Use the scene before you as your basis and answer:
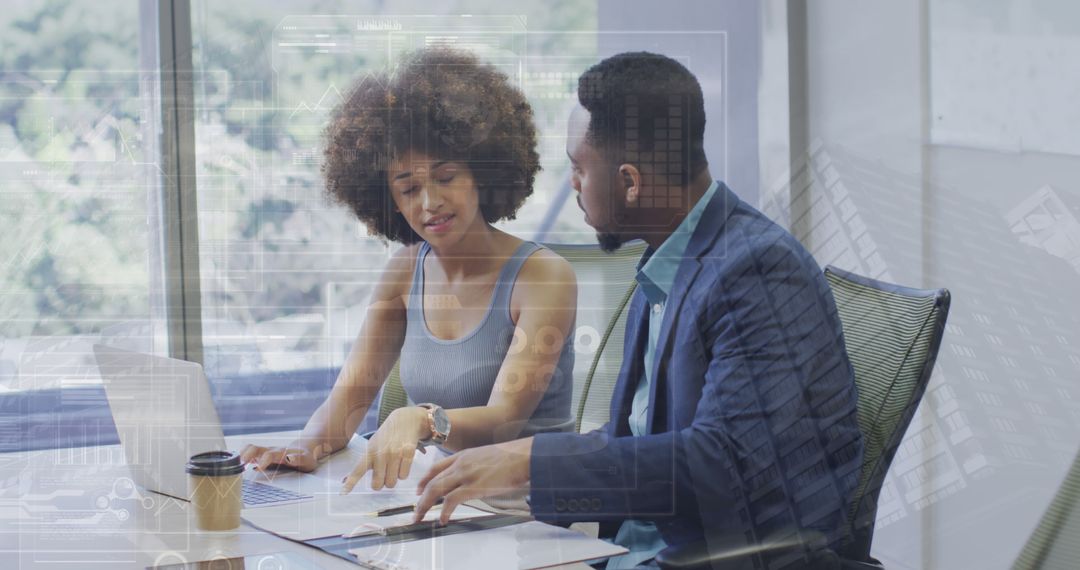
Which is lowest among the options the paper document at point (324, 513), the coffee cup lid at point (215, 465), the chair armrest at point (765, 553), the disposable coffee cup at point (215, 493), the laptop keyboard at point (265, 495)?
the chair armrest at point (765, 553)

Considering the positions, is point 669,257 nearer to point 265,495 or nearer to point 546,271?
point 546,271

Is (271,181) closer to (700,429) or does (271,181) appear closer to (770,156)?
(700,429)

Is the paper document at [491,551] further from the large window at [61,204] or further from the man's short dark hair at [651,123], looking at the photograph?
the large window at [61,204]

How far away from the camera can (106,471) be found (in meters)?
1.06

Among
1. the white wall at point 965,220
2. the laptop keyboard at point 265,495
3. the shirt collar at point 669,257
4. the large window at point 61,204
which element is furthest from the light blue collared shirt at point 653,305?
the large window at point 61,204

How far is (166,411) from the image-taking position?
926 millimetres

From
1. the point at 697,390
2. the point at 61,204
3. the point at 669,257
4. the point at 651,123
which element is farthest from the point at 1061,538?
the point at 61,204

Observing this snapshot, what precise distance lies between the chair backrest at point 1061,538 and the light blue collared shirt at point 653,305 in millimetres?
332

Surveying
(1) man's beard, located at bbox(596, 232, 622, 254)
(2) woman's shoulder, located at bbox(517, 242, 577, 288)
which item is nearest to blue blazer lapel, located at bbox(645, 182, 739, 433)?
(1) man's beard, located at bbox(596, 232, 622, 254)

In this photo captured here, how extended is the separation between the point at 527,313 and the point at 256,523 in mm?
504

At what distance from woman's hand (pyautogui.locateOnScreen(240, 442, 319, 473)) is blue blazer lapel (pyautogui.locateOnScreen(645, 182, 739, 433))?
0.41 metres

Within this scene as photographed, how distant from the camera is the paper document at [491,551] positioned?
0.70 m

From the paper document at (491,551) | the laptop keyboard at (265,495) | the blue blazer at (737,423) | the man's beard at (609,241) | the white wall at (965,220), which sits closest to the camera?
the paper document at (491,551)

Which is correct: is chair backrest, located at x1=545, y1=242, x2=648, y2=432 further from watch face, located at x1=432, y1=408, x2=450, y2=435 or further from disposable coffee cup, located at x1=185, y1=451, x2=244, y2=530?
disposable coffee cup, located at x1=185, y1=451, x2=244, y2=530
